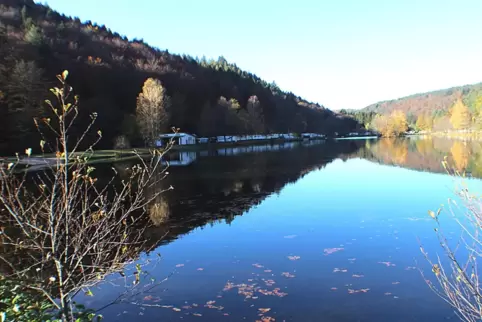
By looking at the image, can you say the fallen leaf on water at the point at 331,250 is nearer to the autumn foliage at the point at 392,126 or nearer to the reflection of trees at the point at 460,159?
the reflection of trees at the point at 460,159

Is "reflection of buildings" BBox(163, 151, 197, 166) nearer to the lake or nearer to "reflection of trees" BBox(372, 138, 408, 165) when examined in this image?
the lake

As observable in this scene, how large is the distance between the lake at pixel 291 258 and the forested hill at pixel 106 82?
4139cm

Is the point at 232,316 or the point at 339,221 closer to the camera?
the point at 232,316

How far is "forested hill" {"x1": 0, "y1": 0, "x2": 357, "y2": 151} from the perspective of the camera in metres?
55.6

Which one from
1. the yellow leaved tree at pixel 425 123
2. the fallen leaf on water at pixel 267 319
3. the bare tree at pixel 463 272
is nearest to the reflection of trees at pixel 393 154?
the bare tree at pixel 463 272

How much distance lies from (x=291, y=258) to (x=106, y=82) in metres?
84.6

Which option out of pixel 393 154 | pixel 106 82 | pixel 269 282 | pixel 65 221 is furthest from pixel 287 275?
pixel 106 82

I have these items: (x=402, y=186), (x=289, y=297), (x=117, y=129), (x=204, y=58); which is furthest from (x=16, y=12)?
(x=289, y=297)

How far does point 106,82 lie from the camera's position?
87.5m

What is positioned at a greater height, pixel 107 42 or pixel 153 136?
pixel 107 42

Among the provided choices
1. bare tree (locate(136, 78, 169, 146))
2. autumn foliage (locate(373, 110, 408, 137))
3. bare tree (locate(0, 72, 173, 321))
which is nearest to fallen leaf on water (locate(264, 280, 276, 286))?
bare tree (locate(0, 72, 173, 321))

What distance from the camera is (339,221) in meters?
16.1

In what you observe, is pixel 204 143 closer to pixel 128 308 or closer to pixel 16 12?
pixel 16 12

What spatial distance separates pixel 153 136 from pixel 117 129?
1306cm
